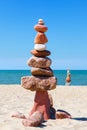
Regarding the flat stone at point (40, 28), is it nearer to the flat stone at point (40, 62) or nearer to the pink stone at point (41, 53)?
the pink stone at point (41, 53)

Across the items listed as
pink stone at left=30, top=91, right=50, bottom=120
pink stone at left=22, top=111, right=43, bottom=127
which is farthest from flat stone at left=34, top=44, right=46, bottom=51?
pink stone at left=22, top=111, right=43, bottom=127

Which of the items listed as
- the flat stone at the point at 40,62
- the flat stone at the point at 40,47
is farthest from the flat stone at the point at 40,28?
the flat stone at the point at 40,62

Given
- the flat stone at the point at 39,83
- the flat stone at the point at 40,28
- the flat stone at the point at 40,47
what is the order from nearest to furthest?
the flat stone at the point at 39,83 < the flat stone at the point at 40,47 < the flat stone at the point at 40,28

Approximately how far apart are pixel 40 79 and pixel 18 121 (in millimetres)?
1490

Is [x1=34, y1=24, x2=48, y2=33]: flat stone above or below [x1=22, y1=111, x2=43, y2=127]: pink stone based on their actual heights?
above

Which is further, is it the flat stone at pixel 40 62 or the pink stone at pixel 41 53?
the pink stone at pixel 41 53

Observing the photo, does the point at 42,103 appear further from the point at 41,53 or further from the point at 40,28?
the point at 40,28

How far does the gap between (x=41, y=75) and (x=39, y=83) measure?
32 cm

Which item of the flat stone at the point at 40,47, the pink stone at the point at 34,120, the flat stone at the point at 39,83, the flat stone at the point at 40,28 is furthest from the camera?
the flat stone at the point at 40,28

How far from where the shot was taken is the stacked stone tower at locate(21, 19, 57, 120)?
512 inches

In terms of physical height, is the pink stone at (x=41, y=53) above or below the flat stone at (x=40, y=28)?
below

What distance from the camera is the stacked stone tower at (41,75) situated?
42.7 ft

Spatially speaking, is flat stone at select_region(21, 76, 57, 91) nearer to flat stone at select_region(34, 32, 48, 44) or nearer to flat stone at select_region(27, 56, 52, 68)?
flat stone at select_region(27, 56, 52, 68)

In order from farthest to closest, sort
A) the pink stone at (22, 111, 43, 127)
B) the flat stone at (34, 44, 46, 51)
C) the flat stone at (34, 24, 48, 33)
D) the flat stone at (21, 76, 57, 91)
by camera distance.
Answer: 1. the flat stone at (34, 24, 48, 33)
2. the flat stone at (34, 44, 46, 51)
3. the flat stone at (21, 76, 57, 91)
4. the pink stone at (22, 111, 43, 127)
